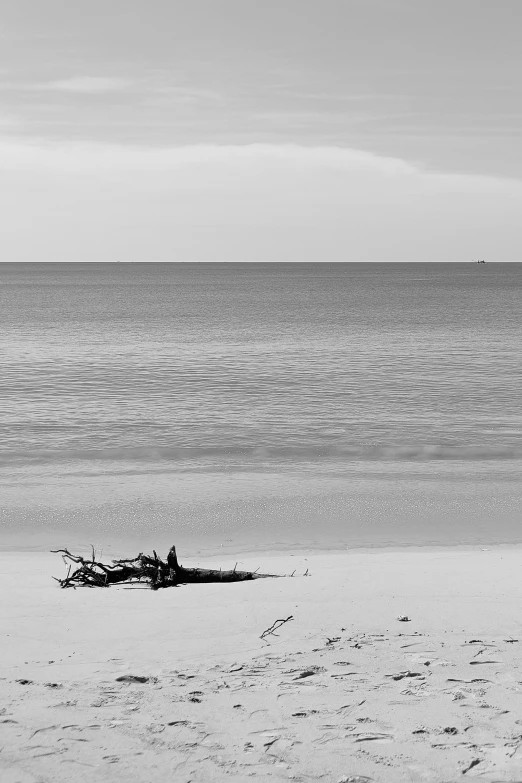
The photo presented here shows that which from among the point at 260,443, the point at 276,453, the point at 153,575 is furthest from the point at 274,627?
the point at 260,443

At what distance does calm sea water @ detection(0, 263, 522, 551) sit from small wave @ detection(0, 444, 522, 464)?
9cm

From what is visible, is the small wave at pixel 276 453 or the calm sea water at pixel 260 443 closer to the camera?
the calm sea water at pixel 260 443

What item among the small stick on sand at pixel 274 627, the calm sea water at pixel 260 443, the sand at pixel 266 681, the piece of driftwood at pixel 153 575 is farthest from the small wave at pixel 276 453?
the small stick on sand at pixel 274 627

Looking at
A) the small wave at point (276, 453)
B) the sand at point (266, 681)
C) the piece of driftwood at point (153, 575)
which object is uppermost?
the small wave at point (276, 453)

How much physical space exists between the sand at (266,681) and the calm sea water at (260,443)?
4424mm

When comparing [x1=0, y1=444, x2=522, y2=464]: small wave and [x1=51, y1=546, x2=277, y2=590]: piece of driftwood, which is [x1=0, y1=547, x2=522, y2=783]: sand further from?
[x1=0, y1=444, x2=522, y2=464]: small wave

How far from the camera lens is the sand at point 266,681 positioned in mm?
5391

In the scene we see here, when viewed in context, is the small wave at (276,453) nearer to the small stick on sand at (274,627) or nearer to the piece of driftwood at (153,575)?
the piece of driftwood at (153,575)

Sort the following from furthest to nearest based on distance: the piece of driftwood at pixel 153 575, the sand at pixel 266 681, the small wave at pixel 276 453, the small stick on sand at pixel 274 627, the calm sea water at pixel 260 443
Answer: the small wave at pixel 276 453 < the calm sea water at pixel 260 443 < the piece of driftwood at pixel 153 575 < the small stick on sand at pixel 274 627 < the sand at pixel 266 681

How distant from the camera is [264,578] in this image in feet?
34.2

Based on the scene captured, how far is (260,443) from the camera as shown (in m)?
21.7

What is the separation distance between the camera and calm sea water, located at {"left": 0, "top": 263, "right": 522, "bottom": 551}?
48.4 feet

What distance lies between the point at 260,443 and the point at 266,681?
1499 centimetres

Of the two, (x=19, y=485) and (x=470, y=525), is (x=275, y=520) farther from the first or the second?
(x=19, y=485)
